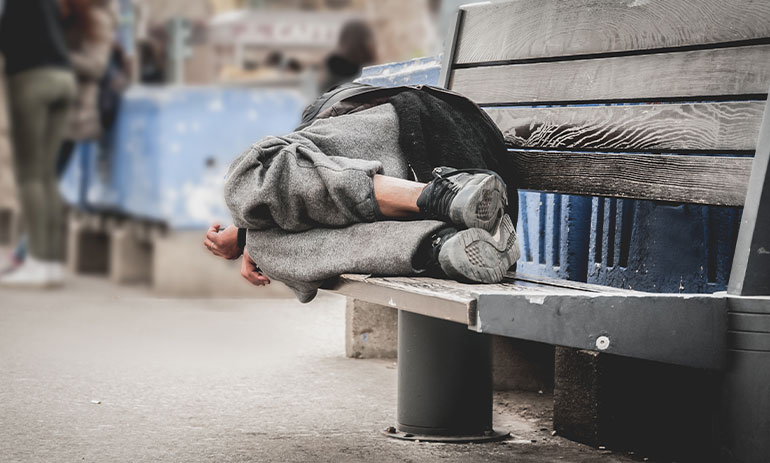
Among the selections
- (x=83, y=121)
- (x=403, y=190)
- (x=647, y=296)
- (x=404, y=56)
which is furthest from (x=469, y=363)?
(x=404, y=56)

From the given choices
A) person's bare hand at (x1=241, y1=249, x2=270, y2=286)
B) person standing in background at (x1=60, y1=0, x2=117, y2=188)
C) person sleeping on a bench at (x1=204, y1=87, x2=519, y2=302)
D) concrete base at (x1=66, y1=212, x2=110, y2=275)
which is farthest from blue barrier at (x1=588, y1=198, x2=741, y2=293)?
concrete base at (x1=66, y1=212, x2=110, y2=275)

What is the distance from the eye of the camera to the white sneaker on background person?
762 centimetres

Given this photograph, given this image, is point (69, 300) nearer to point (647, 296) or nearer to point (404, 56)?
point (647, 296)

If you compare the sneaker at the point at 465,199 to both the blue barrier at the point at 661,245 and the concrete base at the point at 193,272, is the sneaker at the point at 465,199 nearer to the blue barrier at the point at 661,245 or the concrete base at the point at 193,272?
the blue barrier at the point at 661,245

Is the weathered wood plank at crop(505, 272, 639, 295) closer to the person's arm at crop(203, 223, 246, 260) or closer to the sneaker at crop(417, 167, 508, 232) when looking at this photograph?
the sneaker at crop(417, 167, 508, 232)

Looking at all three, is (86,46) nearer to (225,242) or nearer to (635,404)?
(225,242)

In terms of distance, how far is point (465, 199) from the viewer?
2848 mm

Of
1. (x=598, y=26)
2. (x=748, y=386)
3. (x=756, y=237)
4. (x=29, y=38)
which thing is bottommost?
(x=748, y=386)

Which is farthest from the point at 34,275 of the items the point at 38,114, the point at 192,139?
the point at 192,139

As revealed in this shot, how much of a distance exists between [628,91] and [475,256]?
749 millimetres

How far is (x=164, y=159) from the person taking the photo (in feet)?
26.8

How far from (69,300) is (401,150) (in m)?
4.15

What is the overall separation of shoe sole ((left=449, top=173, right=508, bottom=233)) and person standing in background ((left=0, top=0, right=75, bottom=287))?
5.21m

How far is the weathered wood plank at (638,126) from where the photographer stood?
9.30ft
